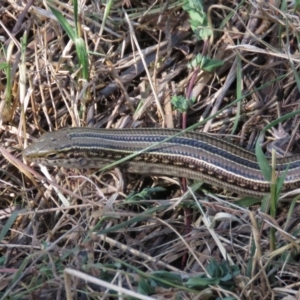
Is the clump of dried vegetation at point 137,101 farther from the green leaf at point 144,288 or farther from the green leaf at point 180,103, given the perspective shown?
the green leaf at point 144,288

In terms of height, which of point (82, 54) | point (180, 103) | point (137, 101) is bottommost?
point (137, 101)

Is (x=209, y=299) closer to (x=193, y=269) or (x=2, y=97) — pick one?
(x=193, y=269)

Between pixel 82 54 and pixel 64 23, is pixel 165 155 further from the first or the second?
pixel 64 23

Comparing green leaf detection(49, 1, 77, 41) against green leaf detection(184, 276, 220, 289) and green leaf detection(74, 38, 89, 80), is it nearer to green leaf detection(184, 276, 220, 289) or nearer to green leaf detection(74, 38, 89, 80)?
green leaf detection(74, 38, 89, 80)

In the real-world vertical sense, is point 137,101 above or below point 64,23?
below

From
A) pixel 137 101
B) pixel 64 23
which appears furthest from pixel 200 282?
pixel 64 23

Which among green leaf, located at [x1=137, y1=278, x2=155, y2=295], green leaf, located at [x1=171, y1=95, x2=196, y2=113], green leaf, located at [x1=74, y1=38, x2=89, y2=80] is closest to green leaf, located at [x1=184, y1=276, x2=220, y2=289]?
green leaf, located at [x1=137, y1=278, x2=155, y2=295]

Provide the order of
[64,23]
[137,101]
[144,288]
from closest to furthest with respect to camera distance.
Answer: [144,288]
[64,23]
[137,101]

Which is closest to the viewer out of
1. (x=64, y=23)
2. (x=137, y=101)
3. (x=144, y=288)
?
(x=144, y=288)
